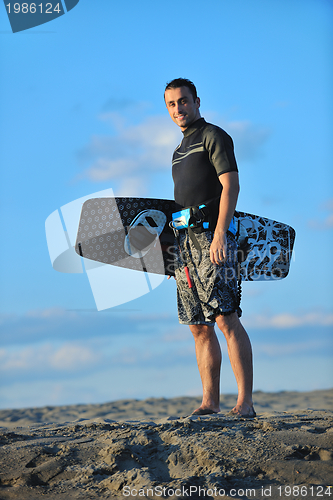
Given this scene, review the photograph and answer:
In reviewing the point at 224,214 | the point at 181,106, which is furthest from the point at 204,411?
the point at 181,106

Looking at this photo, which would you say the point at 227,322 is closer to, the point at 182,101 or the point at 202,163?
the point at 202,163

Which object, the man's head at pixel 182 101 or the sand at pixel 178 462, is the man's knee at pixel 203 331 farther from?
the man's head at pixel 182 101

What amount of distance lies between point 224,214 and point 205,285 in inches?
21.7

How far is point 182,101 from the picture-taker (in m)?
3.49

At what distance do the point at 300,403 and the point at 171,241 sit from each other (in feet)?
25.0

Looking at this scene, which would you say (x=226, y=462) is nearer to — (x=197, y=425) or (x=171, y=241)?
(x=197, y=425)

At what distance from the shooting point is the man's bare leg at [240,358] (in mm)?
3115

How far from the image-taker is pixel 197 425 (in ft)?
9.20

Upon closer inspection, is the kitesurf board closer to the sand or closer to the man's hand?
the man's hand

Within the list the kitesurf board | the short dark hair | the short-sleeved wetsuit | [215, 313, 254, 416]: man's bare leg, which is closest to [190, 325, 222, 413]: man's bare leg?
the short-sleeved wetsuit

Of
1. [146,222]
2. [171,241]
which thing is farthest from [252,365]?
[146,222]

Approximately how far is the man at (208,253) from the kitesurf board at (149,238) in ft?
1.55

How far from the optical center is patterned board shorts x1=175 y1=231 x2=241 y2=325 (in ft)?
10.5

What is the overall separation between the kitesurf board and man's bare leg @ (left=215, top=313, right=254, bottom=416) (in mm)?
Answer: 875
